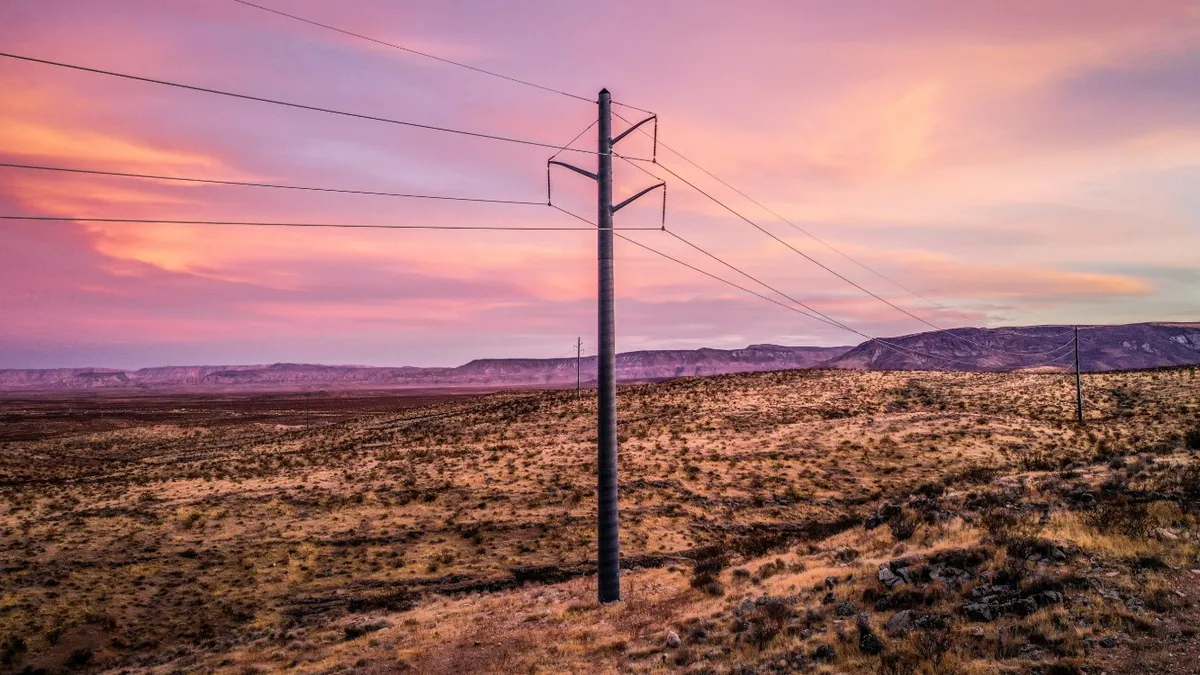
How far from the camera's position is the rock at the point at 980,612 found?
35.9 feet

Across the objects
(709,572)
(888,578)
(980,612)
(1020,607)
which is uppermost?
(1020,607)

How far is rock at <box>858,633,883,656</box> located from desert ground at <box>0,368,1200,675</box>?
7 cm

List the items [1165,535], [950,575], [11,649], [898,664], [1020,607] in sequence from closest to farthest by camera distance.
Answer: [898,664] → [1020,607] → [1165,535] → [950,575] → [11,649]

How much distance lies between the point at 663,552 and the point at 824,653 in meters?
13.5

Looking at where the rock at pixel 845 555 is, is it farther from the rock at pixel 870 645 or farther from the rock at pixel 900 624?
the rock at pixel 870 645

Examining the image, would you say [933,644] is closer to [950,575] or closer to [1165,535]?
[950,575]

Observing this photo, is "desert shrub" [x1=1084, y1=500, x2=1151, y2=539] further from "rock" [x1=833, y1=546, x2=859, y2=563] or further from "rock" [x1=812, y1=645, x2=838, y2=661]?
"rock" [x1=812, y1=645, x2=838, y2=661]

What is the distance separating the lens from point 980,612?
36.4ft

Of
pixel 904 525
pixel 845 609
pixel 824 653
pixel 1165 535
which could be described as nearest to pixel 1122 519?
pixel 1165 535

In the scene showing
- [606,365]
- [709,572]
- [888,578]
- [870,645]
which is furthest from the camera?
[709,572]

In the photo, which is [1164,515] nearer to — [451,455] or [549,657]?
[549,657]

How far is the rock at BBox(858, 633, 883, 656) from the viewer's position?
34.8 ft

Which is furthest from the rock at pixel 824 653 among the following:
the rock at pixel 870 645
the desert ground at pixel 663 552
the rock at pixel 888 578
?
the rock at pixel 888 578

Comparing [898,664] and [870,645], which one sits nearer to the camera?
[898,664]
